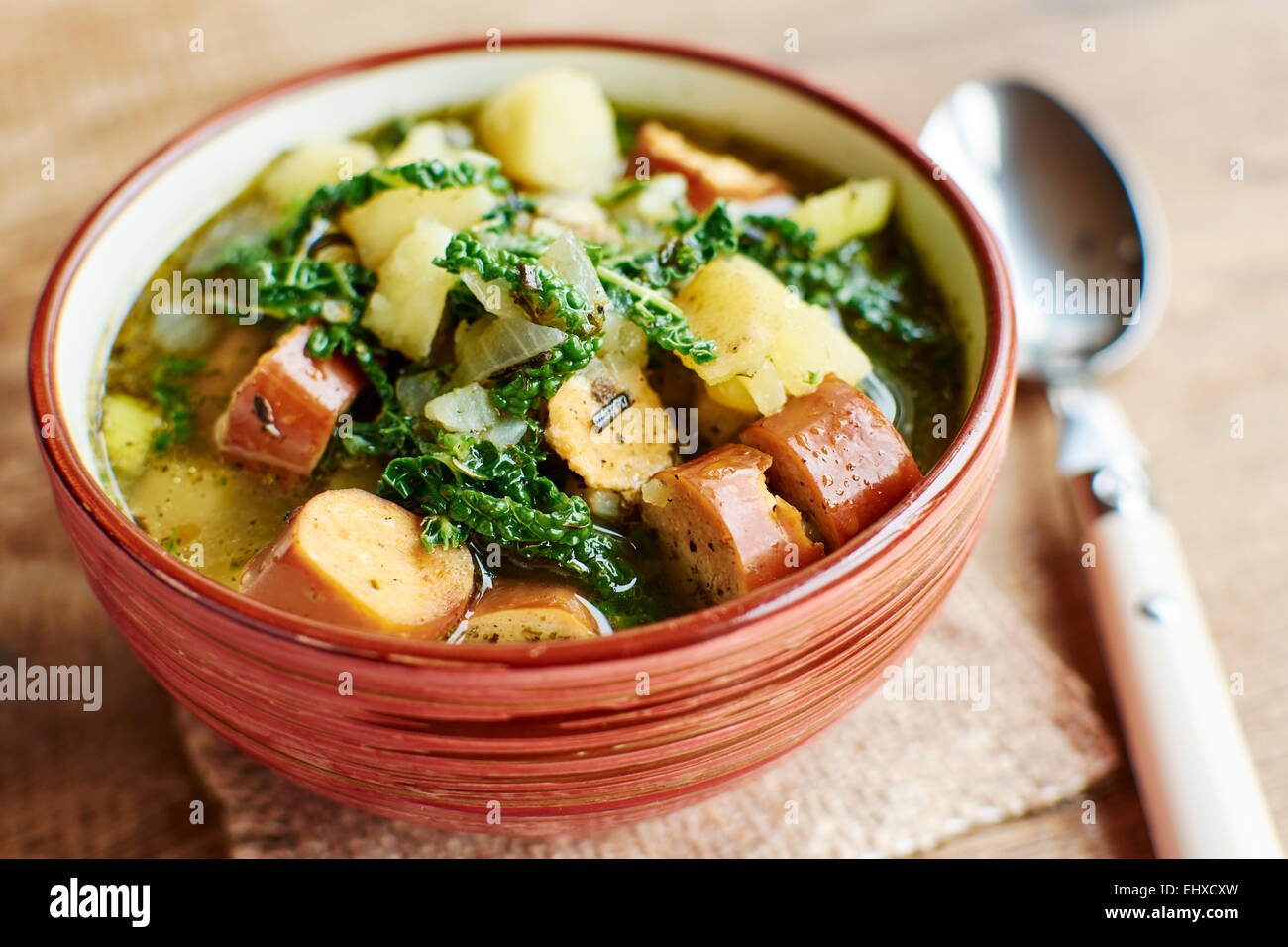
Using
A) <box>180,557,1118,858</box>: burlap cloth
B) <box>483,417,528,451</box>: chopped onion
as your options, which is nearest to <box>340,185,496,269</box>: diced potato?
<box>483,417,528,451</box>: chopped onion

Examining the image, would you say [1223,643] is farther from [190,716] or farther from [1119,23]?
[1119,23]

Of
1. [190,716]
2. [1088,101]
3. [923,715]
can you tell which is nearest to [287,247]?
[190,716]

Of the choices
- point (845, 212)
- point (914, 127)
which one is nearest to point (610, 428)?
point (845, 212)

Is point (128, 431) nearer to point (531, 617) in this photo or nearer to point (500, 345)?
point (500, 345)

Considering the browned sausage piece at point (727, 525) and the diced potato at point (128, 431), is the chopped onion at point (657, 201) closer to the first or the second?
the browned sausage piece at point (727, 525)

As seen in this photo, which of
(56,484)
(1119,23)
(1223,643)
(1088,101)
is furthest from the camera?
(1119,23)

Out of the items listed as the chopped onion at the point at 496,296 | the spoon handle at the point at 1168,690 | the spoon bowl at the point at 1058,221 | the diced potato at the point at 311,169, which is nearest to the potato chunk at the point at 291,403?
the chopped onion at the point at 496,296
